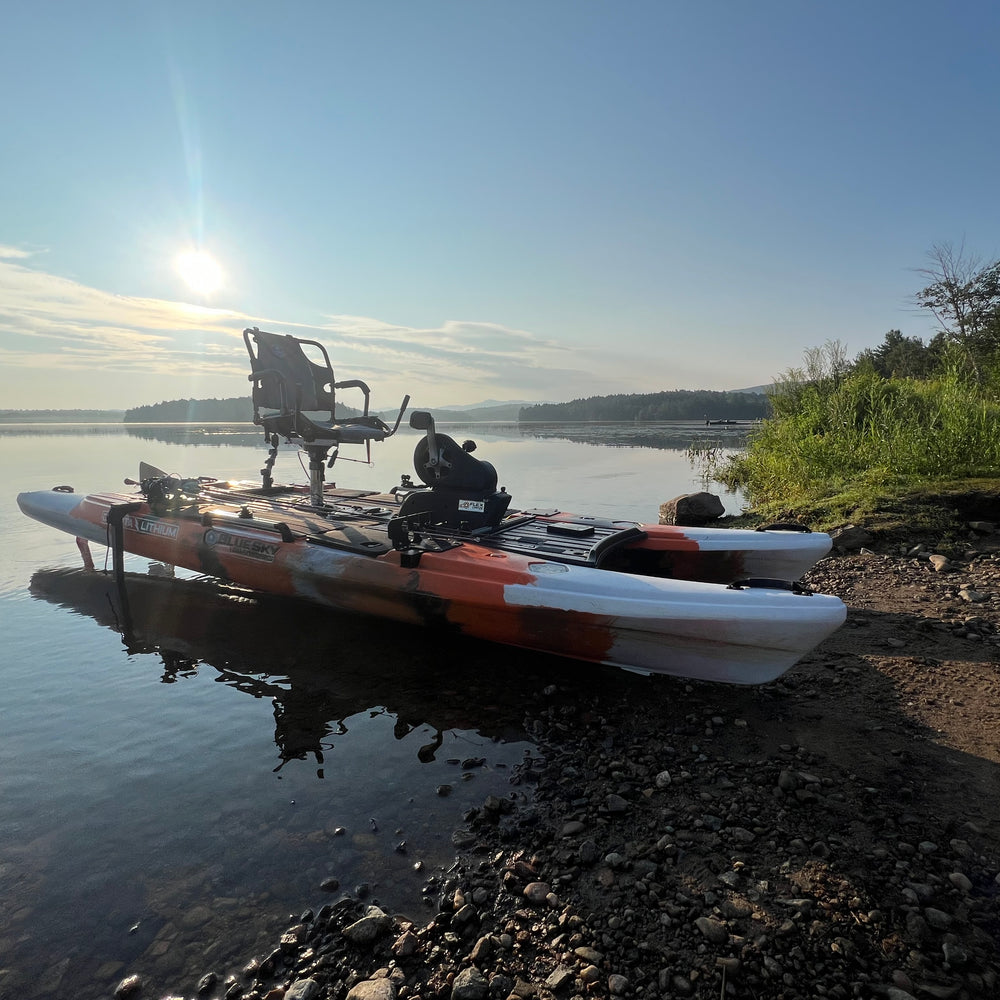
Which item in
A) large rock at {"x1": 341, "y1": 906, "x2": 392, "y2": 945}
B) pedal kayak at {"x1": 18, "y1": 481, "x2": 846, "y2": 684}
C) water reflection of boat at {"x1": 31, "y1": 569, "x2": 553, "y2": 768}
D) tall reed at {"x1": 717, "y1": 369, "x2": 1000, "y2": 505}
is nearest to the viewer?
large rock at {"x1": 341, "y1": 906, "x2": 392, "y2": 945}

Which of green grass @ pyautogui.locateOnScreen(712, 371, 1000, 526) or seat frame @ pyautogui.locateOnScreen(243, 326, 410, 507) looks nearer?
seat frame @ pyautogui.locateOnScreen(243, 326, 410, 507)

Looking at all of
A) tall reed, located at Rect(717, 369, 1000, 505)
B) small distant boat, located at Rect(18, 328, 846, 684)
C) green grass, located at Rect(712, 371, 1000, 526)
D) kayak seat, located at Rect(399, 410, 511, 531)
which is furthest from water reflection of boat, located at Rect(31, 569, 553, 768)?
tall reed, located at Rect(717, 369, 1000, 505)

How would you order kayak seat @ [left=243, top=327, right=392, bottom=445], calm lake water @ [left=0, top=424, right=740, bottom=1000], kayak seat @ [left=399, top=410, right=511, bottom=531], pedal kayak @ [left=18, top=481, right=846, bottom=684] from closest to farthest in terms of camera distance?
calm lake water @ [left=0, top=424, right=740, bottom=1000]
pedal kayak @ [left=18, top=481, right=846, bottom=684]
kayak seat @ [left=399, top=410, right=511, bottom=531]
kayak seat @ [left=243, top=327, right=392, bottom=445]

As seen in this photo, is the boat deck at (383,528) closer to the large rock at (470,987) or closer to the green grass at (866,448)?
the large rock at (470,987)

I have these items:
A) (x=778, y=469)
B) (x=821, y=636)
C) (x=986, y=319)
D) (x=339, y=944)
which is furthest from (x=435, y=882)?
(x=986, y=319)

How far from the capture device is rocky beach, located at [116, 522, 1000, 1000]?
2102 millimetres

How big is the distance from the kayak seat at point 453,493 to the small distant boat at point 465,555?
0.05 feet

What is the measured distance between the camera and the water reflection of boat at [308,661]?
4086 mm

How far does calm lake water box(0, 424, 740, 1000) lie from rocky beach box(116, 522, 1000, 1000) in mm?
181

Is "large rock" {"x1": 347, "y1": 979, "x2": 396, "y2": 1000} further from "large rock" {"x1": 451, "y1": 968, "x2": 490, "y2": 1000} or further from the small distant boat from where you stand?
the small distant boat

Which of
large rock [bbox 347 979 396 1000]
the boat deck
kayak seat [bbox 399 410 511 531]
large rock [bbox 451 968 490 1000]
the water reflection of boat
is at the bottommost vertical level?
the water reflection of boat

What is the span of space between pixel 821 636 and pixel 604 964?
7.64 feet

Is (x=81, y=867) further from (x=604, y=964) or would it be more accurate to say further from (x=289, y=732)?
(x=604, y=964)

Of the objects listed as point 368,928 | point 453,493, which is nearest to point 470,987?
point 368,928
